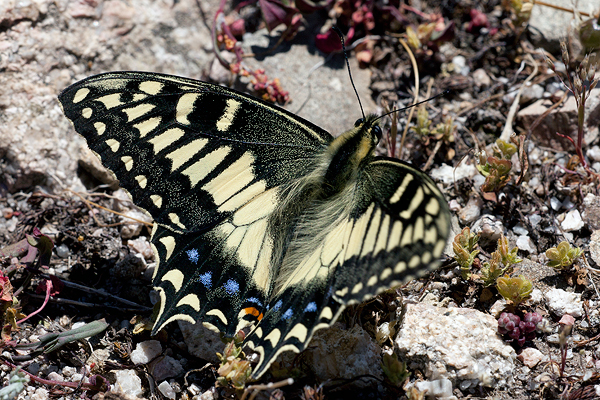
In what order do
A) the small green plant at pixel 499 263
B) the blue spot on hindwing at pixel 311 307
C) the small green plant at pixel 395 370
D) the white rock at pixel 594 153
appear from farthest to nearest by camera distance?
the white rock at pixel 594 153, the small green plant at pixel 499 263, the small green plant at pixel 395 370, the blue spot on hindwing at pixel 311 307

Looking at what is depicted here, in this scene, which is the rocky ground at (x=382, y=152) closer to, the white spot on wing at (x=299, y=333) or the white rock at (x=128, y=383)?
the white rock at (x=128, y=383)

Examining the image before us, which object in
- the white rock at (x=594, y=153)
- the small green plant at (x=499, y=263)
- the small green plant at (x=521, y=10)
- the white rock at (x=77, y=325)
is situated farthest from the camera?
the small green plant at (x=521, y=10)

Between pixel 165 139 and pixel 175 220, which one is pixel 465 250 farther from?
pixel 165 139

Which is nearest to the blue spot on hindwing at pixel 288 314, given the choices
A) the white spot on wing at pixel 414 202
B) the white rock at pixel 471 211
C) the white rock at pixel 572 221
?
the white spot on wing at pixel 414 202

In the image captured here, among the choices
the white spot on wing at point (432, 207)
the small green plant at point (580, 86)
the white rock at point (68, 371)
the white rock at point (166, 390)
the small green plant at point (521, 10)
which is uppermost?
the small green plant at point (521, 10)

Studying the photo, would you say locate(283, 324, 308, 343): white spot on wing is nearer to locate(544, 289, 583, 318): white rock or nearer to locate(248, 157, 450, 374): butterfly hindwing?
locate(248, 157, 450, 374): butterfly hindwing

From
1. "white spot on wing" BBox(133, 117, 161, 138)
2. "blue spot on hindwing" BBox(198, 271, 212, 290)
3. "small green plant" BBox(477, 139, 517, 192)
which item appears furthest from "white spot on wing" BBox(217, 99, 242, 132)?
"small green plant" BBox(477, 139, 517, 192)
